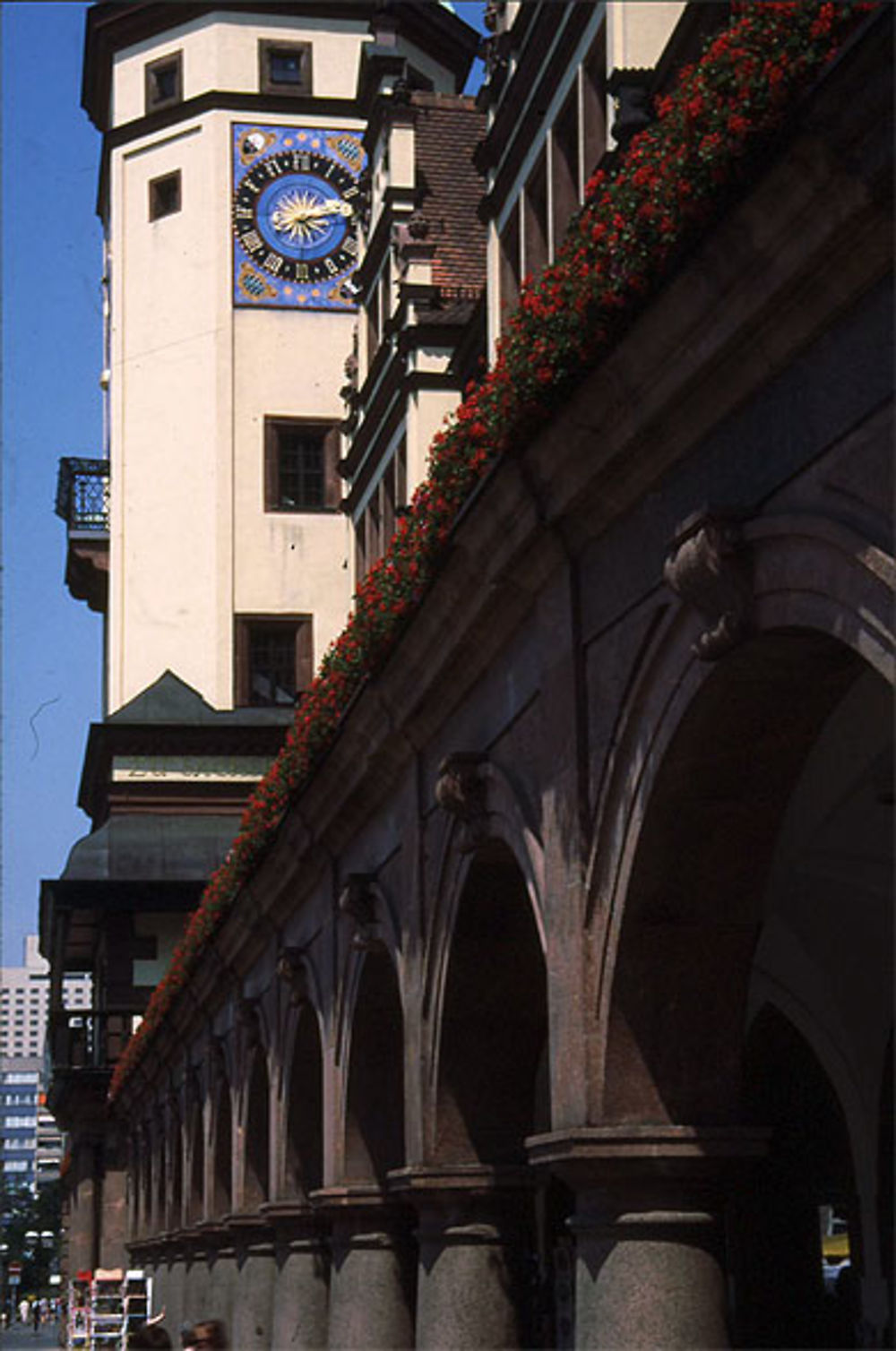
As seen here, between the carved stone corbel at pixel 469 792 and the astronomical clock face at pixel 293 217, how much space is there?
124ft

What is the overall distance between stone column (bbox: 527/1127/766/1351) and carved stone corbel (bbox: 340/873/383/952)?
7.51 m

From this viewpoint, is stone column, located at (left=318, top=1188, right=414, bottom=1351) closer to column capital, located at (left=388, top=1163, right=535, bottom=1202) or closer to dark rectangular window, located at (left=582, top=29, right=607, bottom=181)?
column capital, located at (left=388, top=1163, right=535, bottom=1202)

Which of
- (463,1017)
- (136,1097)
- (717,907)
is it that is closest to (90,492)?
(136,1097)

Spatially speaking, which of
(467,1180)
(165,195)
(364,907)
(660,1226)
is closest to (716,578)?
(660,1226)

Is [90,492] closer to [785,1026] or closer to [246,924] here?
[246,924]

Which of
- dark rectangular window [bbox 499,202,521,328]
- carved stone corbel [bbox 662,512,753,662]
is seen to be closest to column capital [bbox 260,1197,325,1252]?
dark rectangular window [bbox 499,202,521,328]

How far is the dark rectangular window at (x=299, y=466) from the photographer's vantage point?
52.2 meters

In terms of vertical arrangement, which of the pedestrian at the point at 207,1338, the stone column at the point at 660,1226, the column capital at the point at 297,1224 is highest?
the column capital at the point at 297,1224

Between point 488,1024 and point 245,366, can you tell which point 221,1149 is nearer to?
point 488,1024

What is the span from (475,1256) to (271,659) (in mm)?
36912

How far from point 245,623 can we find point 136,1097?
10065 mm

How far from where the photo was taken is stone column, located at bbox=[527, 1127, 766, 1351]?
458 inches

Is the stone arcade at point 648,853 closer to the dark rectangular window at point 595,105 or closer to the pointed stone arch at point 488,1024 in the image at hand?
the pointed stone arch at point 488,1024

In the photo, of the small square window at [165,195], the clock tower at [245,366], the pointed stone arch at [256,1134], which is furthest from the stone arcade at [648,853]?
the small square window at [165,195]
